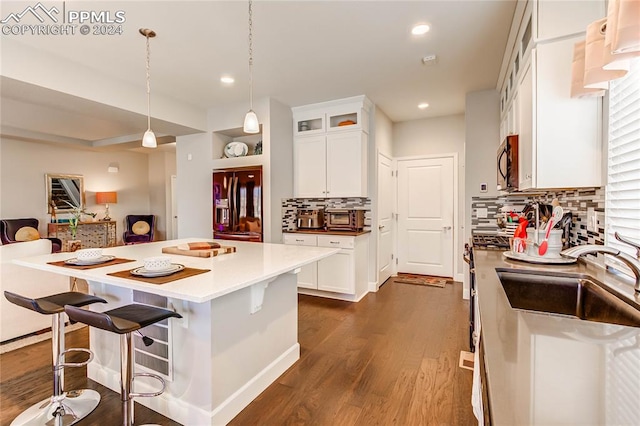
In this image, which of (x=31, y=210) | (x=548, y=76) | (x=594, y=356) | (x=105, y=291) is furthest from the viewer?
(x=31, y=210)

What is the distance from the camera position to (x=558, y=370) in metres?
0.67

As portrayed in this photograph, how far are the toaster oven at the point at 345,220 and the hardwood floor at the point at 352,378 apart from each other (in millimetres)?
1267

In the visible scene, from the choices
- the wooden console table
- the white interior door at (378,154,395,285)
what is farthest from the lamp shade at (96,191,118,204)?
the white interior door at (378,154,395,285)

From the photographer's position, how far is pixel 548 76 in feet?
5.82

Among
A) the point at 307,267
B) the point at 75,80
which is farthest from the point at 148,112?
the point at 307,267

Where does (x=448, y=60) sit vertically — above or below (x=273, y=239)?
above

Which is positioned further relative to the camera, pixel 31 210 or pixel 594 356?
pixel 31 210

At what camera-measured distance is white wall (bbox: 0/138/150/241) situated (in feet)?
19.3

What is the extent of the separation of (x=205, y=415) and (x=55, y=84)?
318 cm

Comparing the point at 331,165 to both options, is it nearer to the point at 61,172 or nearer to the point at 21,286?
the point at 21,286

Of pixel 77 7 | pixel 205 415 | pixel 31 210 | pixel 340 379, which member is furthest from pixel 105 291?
pixel 31 210

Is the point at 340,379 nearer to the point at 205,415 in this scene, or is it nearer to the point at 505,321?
the point at 205,415

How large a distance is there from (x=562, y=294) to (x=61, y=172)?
8502mm

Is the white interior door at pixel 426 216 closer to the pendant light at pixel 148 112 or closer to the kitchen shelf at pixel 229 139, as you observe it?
the kitchen shelf at pixel 229 139
